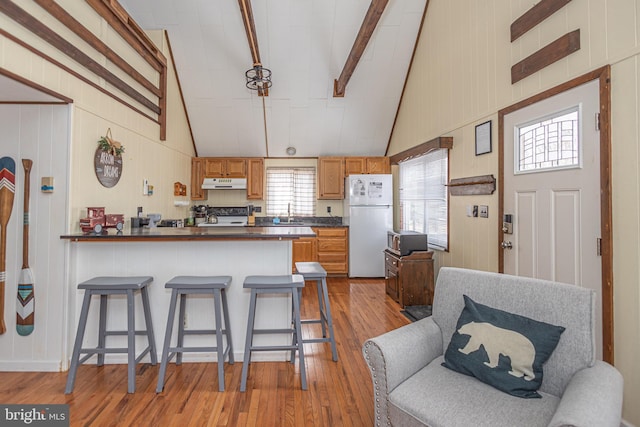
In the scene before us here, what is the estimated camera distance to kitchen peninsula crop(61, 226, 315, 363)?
2.57 meters

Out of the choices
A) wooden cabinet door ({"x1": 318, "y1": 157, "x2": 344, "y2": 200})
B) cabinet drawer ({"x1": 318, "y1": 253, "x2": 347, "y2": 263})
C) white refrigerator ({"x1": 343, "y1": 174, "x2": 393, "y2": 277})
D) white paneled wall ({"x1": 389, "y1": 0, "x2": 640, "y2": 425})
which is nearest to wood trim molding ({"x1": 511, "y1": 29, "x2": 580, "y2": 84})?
white paneled wall ({"x1": 389, "y1": 0, "x2": 640, "y2": 425})

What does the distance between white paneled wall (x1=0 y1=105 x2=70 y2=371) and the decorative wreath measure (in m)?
0.40

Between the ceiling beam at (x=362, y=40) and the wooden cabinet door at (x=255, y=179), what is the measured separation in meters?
1.97

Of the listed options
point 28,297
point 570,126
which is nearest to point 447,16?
point 570,126

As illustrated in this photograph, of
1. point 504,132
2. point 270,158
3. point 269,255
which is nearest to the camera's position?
point 269,255

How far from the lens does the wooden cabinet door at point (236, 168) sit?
19.7 feet

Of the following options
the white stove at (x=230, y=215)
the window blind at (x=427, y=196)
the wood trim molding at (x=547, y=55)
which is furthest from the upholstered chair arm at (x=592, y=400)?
the white stove at (x=230, y=215)

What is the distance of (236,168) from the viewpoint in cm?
602

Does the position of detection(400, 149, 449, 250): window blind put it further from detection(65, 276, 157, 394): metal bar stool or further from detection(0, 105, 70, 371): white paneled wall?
detection(0, 105, 70, 371): white paneled wall

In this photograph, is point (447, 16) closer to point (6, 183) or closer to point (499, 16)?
point (499, 16)

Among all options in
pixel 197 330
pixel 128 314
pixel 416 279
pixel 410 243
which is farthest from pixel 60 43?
pixel 416 279

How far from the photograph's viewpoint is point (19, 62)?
2.10 metres

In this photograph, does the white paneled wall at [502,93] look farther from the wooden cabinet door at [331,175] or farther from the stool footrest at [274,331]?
the stool footrest at [274,331]

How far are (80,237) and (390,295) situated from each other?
3641 mm
